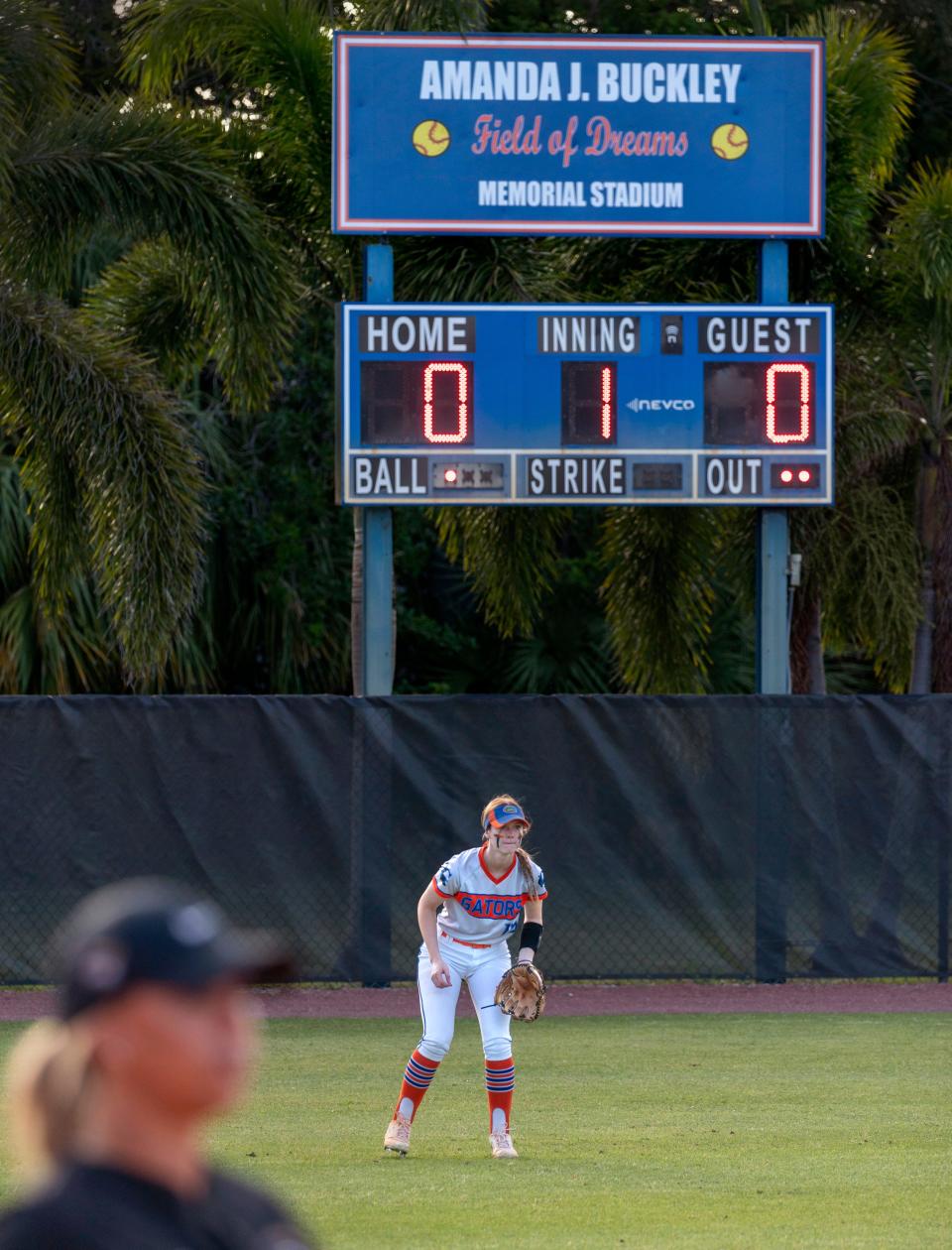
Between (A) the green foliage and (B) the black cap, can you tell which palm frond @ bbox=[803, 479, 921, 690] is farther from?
(B) the black cap

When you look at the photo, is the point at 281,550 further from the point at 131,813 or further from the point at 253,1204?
the point at 253,1204

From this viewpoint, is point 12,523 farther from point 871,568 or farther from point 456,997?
point 456,997

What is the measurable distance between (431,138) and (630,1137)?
8299mm

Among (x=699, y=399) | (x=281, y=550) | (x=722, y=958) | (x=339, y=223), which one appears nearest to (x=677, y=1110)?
(x=722, y=958)

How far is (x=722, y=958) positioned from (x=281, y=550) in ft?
36.5

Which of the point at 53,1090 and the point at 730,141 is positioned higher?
the point at 730,141

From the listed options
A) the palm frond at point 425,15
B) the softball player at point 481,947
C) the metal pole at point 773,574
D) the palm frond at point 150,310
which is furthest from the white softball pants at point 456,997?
the palm frond at point 425,15

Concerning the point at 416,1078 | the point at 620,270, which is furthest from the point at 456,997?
the point at 620,270

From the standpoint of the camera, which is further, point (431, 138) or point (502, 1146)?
point (431, 138)

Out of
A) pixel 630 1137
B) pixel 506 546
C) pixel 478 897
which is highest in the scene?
pixel 506 546

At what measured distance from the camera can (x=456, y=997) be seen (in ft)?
27.5

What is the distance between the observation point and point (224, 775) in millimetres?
Result: 13586

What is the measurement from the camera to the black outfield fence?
1341 centimetres

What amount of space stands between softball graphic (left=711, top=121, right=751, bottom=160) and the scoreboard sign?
1.41 m
